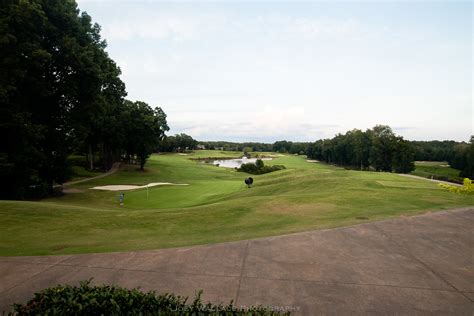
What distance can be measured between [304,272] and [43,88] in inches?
956

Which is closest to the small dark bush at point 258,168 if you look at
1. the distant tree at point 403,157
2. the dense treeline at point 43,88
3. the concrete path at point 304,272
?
the distant tree at point 403,157

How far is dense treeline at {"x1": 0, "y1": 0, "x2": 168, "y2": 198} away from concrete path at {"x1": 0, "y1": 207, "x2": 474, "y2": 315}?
17.0 meters

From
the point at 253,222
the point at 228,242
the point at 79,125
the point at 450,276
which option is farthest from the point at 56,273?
the point at 79,125

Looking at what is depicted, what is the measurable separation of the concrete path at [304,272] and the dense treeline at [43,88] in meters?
17.0

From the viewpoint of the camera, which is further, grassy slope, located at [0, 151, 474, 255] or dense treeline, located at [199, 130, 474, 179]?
dense treeline, located at [199, 130, 474, 179]

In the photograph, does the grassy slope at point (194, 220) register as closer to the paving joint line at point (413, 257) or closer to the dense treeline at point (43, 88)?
the paving joint line at point (413, 257)

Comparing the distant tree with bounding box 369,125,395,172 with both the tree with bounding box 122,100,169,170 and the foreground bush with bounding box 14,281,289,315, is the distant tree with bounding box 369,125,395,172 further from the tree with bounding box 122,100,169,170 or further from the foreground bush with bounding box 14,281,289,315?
the foreground bush with bounding box 14,281,289,315

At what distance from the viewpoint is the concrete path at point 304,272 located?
546cm

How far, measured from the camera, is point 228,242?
28.1 ft

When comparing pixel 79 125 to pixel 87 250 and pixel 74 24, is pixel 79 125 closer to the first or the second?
pixel 74 24

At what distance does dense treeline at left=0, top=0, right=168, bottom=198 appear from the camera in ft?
64.9

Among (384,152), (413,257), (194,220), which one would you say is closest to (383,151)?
(384,152)

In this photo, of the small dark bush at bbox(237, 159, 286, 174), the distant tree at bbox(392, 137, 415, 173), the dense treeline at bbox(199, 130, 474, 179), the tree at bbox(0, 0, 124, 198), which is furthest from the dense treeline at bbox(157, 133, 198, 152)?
the tree at bbox(0, 0, 124, 198)

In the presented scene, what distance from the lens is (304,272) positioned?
21.6 ft
